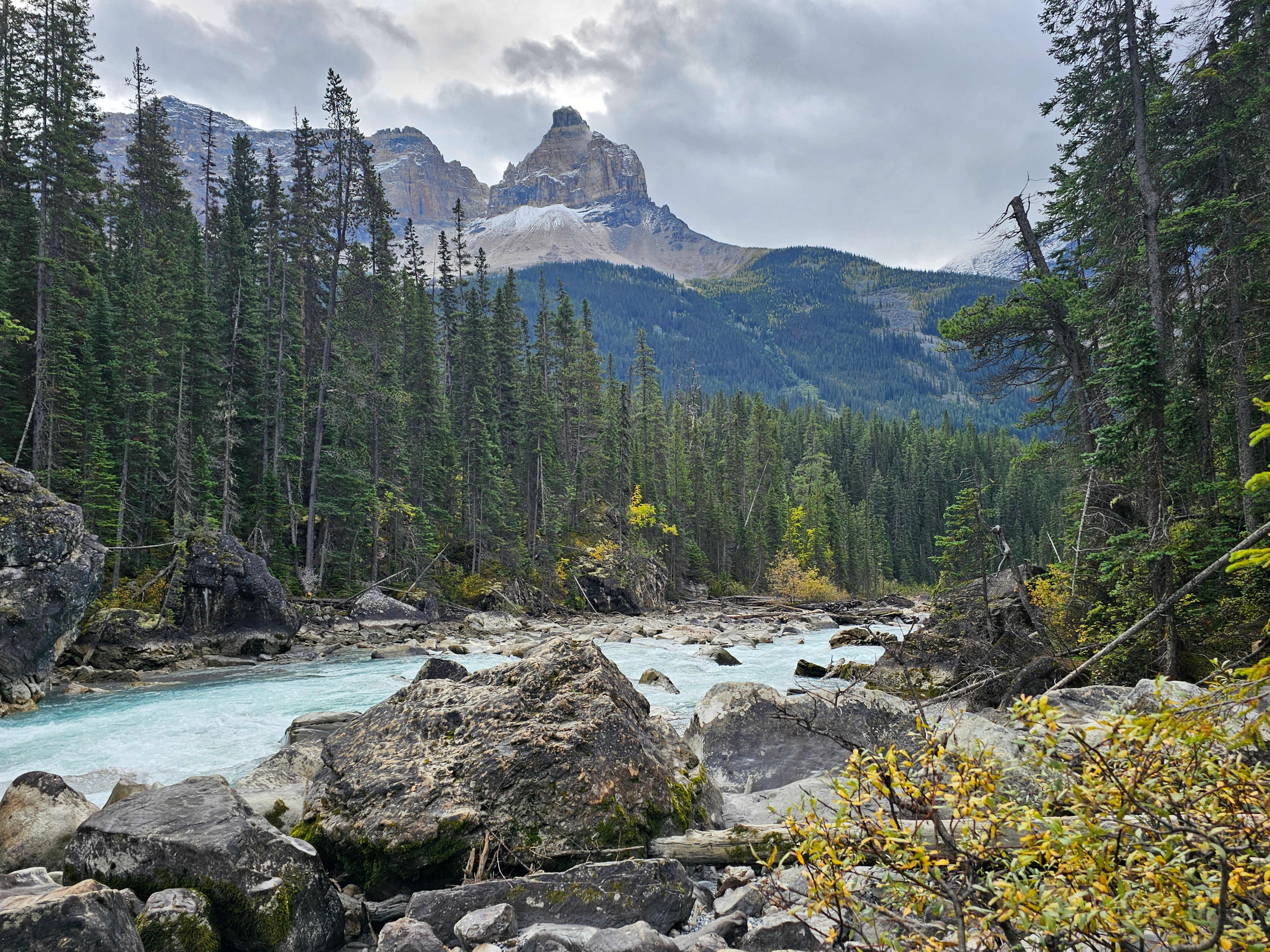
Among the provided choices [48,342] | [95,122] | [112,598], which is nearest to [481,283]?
[95,122]

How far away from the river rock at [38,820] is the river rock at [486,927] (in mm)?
3472

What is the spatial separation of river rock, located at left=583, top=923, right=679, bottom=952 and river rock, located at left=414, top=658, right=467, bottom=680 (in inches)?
149

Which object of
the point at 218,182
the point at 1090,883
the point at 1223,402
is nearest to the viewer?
the point at 1090,883

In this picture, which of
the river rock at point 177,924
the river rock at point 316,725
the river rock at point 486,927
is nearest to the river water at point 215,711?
the river rock at point 316,725

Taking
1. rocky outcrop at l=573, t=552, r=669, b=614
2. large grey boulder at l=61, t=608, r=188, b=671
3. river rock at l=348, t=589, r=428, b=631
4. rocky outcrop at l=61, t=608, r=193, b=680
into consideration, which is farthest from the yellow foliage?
large grey boulder at l=61, t=608, r=188, b=671

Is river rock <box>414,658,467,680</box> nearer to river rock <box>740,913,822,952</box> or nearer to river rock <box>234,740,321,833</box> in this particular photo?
river rock <box>234,740,321,833</box>

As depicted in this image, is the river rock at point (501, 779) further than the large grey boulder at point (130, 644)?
No

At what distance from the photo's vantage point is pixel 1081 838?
6.10 feet

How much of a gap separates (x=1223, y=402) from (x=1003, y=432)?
372ft

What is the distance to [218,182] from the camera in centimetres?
4625

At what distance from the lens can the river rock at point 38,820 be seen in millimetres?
5348

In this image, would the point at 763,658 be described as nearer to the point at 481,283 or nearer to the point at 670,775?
the point at 670,775

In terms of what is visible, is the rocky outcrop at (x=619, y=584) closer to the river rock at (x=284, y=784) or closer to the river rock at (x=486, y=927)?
the river rock at (x=284, y=784)

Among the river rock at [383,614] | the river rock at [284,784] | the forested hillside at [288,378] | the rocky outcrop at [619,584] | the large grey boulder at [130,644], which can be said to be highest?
the forested hillside at [288,378]
